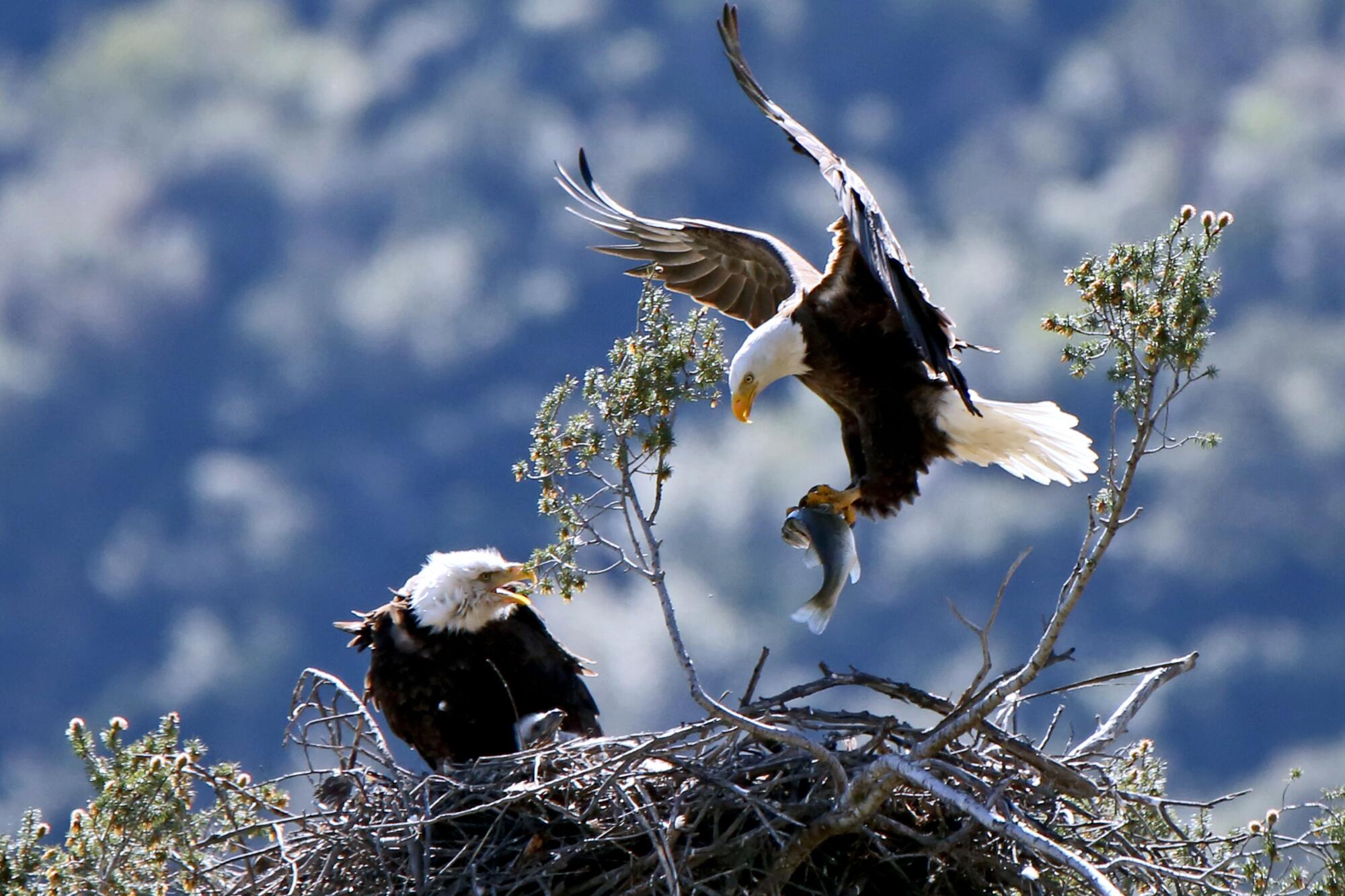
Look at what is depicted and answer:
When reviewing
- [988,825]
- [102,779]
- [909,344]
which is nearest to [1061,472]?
[909,344]

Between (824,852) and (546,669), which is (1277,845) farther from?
(546,669)

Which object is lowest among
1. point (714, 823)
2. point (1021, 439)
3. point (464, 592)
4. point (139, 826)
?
point (714, 823)

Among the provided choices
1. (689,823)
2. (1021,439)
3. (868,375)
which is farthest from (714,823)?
(1021,439)

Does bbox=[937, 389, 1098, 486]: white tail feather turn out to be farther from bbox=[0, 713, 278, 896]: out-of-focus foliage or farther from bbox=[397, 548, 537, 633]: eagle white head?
bbox=[0, 713, 278, 896]: out-of-focus foliage

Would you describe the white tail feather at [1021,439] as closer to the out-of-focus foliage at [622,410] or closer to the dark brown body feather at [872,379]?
the dark brown body feather at [872,379]

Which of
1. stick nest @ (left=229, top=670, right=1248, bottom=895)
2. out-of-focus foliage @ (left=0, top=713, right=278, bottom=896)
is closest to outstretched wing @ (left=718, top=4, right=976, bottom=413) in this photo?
stick nest @ (left=229, top=670, right=1248, bottom=895)

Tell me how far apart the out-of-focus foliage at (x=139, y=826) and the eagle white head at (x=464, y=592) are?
2.73 ft

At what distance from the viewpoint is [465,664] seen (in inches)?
202

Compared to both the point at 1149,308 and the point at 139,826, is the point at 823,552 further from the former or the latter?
the point at 139,826

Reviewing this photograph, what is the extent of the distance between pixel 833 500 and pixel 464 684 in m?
1.41

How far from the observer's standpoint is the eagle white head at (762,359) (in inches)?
211

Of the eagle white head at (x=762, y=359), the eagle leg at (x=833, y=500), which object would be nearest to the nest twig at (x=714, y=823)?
the eagle leg at (x=833, y=500)

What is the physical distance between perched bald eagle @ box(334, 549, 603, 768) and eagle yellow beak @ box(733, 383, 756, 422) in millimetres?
928

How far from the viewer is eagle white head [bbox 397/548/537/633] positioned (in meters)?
5.16
